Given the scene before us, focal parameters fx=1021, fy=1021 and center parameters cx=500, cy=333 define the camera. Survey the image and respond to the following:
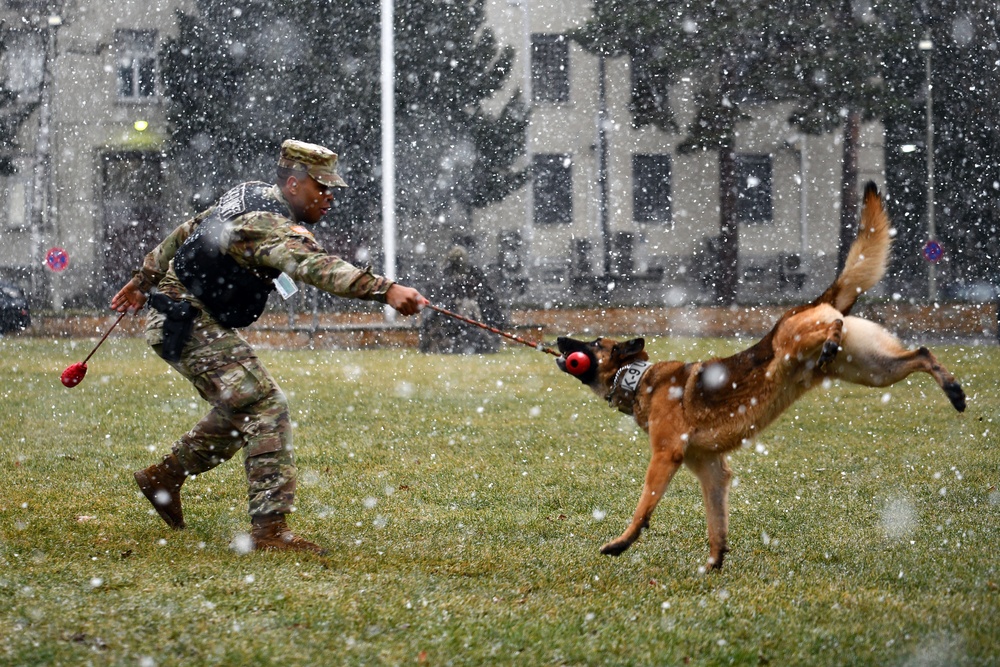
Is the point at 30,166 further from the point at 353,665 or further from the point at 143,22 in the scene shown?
the point at 353,665

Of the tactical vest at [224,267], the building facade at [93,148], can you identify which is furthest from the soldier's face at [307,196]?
the building facade at [93,148]

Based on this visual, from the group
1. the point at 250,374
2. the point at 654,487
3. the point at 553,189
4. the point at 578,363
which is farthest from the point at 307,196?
the point at 553,189

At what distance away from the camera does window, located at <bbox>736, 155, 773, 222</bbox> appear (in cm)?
3097

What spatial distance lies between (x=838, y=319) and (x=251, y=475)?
2681 millimetres

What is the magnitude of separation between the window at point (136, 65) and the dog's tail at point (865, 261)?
89.4 feet

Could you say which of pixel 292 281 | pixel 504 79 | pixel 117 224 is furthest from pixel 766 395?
pixel 117 224

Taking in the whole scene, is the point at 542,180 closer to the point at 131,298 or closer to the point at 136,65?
the point at 136,65

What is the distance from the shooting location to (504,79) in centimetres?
2647

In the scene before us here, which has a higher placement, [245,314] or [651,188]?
[651,188]

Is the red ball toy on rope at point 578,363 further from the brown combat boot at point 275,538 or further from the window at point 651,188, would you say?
the window at point 651,188

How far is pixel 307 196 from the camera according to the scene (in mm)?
4715

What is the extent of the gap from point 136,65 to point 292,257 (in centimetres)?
2698

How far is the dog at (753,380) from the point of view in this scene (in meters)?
4.33

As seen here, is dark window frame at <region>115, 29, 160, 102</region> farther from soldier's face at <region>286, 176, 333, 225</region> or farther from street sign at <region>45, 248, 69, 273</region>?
soldier's face at <region>286, 176, 333, 225</region>
